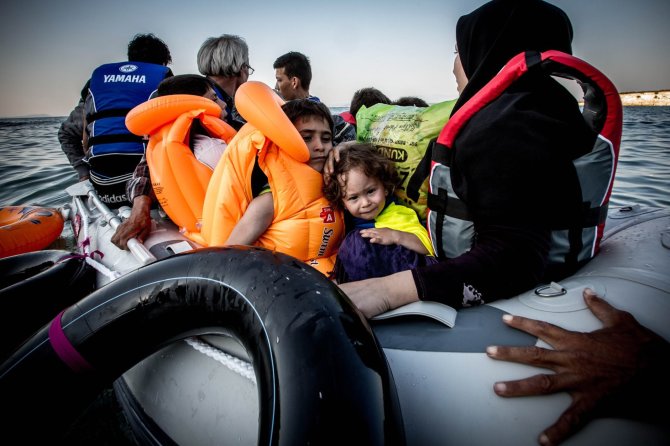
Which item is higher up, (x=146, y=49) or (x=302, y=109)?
(x=146, y=49)

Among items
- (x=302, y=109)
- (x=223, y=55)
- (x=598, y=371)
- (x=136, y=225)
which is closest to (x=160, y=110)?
(x=136, y=225)

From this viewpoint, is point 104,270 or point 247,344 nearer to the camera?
point 247,344

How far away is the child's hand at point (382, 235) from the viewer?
149 centimetres

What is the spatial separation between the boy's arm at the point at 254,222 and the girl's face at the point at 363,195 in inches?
16.7

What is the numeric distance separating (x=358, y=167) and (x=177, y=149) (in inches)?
50.7

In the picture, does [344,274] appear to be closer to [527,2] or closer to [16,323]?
[527,2]

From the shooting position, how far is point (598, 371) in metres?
0.77

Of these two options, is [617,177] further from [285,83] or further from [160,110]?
[160,110]

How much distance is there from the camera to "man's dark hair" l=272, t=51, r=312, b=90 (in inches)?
133

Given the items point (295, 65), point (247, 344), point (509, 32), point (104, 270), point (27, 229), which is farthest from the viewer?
point (295, 65)

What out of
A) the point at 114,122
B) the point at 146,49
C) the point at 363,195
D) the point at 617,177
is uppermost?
the point at 146,49

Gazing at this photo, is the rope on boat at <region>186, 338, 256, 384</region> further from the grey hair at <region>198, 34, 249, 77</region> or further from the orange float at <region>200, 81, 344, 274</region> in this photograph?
the grey hair at <region>198, 34, 249, 77</region>

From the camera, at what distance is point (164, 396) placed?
45.4 inches

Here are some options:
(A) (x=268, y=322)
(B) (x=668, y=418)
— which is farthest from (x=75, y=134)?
(B) (x=668, y=418)
